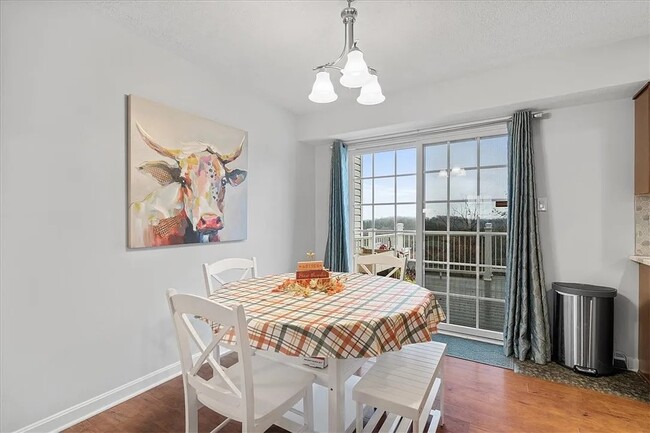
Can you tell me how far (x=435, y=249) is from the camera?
3.43 metres

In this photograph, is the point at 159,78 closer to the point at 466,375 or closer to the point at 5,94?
the point at 5,94

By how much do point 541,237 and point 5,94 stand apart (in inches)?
153

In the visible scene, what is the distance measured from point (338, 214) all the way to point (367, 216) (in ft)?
1.28

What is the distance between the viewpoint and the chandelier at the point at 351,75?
1645mm

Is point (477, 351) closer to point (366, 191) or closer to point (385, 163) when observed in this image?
point (366, 191)

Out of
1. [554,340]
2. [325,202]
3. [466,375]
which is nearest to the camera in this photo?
[466,375]

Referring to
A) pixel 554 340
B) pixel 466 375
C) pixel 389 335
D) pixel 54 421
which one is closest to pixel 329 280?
pixel 389 335

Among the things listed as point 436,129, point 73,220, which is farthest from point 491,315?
point 73,220

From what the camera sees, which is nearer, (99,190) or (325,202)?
(99,190)

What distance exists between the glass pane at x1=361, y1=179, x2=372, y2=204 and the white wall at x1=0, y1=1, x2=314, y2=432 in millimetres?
2156

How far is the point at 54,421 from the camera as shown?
1.76 meters

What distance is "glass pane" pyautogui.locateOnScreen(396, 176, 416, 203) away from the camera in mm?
3545

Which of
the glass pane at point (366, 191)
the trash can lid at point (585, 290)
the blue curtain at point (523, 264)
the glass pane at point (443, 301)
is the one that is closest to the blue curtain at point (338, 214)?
the glass pane at point (366, 191)

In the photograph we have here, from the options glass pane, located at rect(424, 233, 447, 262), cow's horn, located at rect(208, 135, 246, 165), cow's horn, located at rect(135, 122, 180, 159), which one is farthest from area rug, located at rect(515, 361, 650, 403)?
cow's horn, located at rect(135, 122, 180, 159)
